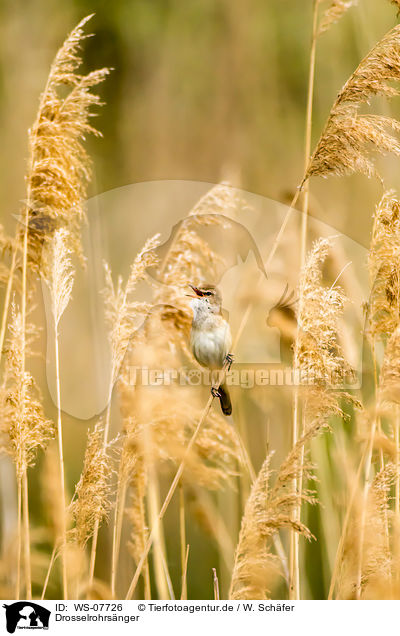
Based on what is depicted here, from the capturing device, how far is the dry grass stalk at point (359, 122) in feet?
6.68

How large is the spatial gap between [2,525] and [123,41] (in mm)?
3089

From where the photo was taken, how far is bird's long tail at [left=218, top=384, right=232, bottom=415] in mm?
2408

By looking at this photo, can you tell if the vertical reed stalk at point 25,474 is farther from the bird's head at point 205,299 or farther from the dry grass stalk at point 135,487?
the bird's head at point 205,299

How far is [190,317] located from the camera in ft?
8.11

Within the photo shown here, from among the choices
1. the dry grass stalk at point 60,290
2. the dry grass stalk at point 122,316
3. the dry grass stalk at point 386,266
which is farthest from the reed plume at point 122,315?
the dry grass stalk at point 386,266

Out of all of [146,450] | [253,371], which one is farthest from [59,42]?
[146,450]

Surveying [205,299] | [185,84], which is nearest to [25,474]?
[205,299]

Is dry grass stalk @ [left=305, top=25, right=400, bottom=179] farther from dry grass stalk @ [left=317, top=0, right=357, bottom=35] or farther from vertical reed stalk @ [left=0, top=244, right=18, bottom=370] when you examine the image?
vertical reed stalk @ [left=0, top=244, right=18, bottom=370]

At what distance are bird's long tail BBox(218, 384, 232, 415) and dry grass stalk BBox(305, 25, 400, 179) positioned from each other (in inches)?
38.6

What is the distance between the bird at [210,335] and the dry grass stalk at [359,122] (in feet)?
2.25

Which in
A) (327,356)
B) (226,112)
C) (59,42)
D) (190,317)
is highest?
(59,42)

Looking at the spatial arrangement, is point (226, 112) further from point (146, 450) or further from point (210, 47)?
point (146, 450)

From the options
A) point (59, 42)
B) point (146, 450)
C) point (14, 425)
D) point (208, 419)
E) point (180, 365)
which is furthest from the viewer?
point (59, 42)

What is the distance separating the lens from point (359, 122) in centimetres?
208
